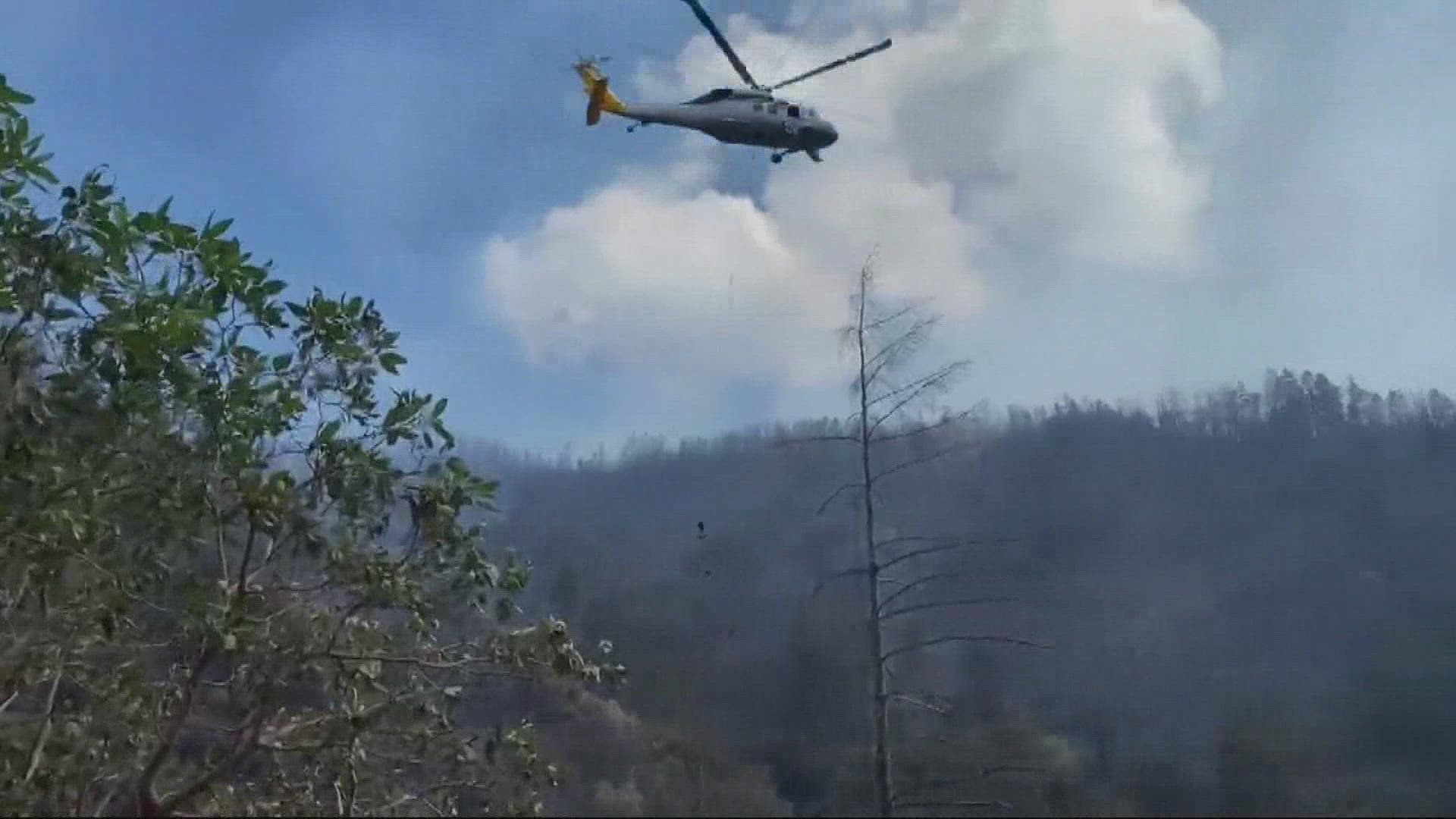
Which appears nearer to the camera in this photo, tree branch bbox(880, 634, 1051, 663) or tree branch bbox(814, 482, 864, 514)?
tree branch bbox(880, 634, 1051, 663)

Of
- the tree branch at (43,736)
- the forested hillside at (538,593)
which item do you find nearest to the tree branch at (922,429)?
the forested hillside at (538,593)

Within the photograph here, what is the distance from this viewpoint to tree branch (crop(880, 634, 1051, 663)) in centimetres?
485

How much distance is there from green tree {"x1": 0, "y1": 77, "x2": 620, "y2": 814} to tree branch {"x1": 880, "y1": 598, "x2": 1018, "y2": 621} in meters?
1.26

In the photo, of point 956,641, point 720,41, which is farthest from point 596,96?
point 956,641

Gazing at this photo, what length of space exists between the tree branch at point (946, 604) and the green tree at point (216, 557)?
1.26 metres

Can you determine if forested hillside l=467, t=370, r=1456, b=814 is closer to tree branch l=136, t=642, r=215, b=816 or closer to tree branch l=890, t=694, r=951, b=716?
tree branch l=890, t=694, r=951, b=716

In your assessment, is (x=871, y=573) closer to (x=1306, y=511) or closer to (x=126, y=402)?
(x=1306, y=511)

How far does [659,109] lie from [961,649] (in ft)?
20.8

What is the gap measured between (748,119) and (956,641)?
22.8 feet

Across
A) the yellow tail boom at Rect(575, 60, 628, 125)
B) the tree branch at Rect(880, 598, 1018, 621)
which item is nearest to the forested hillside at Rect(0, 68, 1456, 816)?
the tree branch at Rect(880, 598, 1018, 621)

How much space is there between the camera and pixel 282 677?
4641mm

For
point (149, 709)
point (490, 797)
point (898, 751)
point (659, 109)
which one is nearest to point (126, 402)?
point (149, 709)

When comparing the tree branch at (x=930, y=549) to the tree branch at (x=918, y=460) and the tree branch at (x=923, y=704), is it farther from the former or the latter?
the tree branch at (x=923, y=704)

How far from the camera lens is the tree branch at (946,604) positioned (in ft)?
16.3
